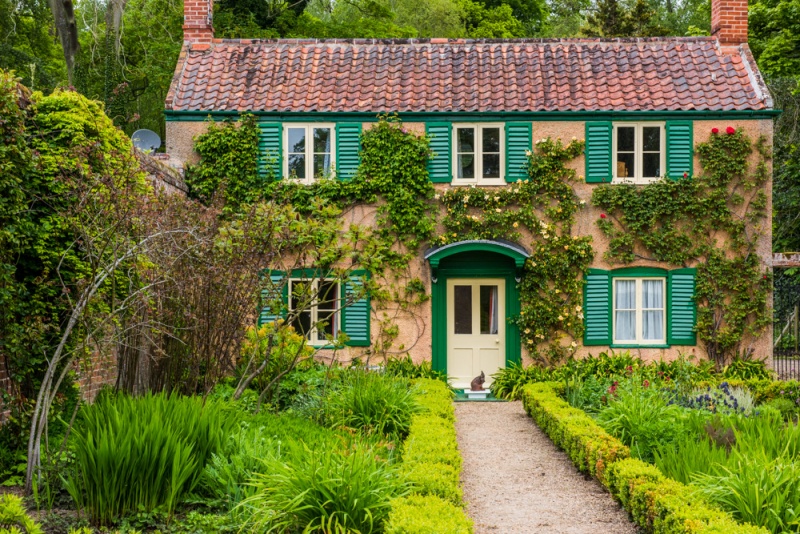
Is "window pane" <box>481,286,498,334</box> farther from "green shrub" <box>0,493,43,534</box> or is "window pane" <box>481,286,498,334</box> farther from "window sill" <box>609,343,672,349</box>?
"green shrub" <box>0,493,43,534</box>

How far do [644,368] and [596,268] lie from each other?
7.11 ft

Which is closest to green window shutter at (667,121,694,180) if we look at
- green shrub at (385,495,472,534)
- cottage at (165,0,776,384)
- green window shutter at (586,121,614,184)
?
cottage at (165,0,776,384)

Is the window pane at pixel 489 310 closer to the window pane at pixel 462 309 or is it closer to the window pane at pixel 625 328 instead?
the window pane at pixel 462 309

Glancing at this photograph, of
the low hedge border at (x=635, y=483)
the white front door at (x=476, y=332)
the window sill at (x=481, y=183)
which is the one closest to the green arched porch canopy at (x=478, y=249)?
the white front door at (x=476, y=332)

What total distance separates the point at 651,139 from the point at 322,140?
6.19 metres

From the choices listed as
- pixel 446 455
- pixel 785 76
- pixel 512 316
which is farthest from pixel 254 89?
pixel 785 76

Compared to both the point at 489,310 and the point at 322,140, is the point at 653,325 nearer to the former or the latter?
the point at 489,310

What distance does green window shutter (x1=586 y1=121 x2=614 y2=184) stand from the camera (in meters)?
16.2

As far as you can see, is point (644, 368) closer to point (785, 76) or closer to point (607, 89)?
point (607, 89)

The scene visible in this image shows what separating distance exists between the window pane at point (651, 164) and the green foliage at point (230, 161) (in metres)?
7.17

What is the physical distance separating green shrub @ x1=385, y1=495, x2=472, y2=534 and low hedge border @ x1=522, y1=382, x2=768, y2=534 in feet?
4.86

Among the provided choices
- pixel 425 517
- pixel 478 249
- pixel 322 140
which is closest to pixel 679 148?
pixel 478 249

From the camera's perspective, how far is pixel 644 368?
1507cm

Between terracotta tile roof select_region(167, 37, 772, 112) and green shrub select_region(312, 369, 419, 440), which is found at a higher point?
terracotta tile roof select_region(167, 37, 772, 112)
